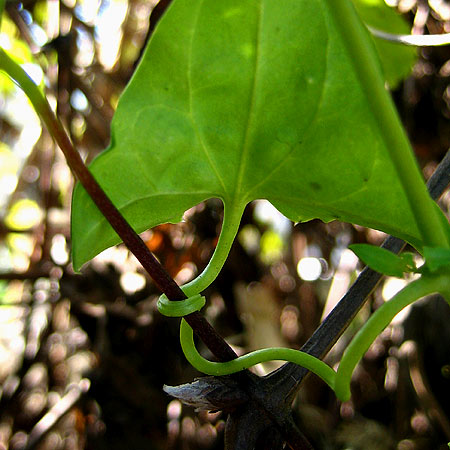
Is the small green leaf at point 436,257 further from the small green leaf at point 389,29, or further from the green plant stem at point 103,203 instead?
the small green leaf at point 389,29

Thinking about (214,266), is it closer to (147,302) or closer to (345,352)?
(345,352)

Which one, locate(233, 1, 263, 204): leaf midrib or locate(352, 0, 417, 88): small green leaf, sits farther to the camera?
locate(352, 0, 417, 88): small green leaf

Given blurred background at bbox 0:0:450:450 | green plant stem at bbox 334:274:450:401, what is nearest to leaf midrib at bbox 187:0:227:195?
green plant stem at bbox 334:274:450:401

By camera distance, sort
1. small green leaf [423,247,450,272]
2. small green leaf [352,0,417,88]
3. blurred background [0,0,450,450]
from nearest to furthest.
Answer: small green leaf [423,247,450,272]
small green leaf [352,0,417,88]
blurred background [0,0,450,450]

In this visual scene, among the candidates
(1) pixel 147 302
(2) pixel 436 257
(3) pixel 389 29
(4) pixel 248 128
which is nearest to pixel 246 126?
(4) pixel 248 128

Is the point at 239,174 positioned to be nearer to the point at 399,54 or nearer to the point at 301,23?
the point at 301,23

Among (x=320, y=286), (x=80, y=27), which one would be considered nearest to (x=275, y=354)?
(x=320, y=286)

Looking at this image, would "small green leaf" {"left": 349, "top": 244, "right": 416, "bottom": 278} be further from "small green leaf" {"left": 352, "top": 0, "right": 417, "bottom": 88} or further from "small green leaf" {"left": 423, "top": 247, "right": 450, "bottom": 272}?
"small green leaf" {"left": 352, "top": 0, "right": 417, "bottom": 88}
